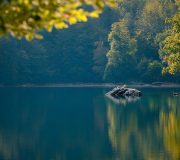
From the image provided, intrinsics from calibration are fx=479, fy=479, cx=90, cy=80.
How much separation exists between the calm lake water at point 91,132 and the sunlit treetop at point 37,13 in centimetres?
1815

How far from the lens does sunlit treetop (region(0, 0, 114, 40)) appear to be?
9086 mm

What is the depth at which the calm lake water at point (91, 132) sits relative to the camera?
29484 millimetres

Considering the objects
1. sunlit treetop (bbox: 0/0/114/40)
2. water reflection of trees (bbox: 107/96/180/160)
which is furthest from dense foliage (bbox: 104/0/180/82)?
sunlit treetop (bbox: 0/0/114/40)

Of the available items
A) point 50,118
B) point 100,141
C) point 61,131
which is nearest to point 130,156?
point 100,141

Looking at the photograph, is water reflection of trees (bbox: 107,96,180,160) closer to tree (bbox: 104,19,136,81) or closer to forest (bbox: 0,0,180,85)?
forest (bbox: 0,0,180,85)

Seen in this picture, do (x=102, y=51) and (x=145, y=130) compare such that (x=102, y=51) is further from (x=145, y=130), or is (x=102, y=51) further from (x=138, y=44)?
(x=145, y=130)

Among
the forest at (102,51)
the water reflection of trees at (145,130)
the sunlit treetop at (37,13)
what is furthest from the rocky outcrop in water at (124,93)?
the sunlit treetop at (37,13)

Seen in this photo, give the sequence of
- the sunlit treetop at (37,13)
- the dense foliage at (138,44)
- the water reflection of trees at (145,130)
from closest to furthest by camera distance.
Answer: the sunlit treetop at (37,13)
the water reflection of trees at (145,130)
the dense foliage at (138,44)

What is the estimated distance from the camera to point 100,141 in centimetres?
3459

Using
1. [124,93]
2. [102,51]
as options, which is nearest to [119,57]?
[102,51]

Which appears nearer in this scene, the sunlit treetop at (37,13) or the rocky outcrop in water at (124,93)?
the sunlit treetop at (37,13)

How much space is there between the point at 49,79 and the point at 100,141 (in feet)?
310

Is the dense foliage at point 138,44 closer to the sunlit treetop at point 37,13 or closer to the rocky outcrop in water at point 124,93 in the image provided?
the rocky outcrop in water at point 124,93

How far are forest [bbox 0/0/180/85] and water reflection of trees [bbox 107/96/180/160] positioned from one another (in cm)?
5060
